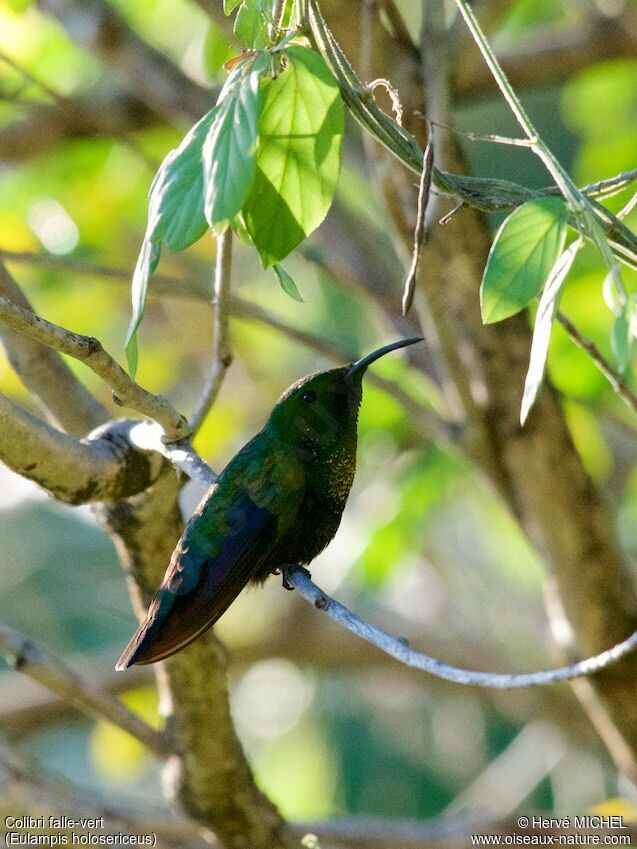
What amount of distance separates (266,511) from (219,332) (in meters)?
0.39

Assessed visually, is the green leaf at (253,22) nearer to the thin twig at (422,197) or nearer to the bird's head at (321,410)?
the thin twig at (422,197)

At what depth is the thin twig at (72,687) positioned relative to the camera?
280cm

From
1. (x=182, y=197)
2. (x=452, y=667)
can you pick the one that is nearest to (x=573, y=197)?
(x=182, y=197)

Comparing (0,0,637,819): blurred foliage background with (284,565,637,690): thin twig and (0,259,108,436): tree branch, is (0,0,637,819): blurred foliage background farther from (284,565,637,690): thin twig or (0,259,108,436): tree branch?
(284,565,637,690): thin twig

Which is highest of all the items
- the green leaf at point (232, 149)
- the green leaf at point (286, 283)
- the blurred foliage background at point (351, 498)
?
the green leaf at point (232, 149)

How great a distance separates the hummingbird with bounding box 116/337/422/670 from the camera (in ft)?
6.89

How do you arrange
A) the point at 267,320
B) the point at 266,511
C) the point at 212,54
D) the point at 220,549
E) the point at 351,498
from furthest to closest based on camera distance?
1. the point at 351,498
2. the point at 212,54
3. the point at 267,320
4. the point at 266,511
5. the point at 220,549

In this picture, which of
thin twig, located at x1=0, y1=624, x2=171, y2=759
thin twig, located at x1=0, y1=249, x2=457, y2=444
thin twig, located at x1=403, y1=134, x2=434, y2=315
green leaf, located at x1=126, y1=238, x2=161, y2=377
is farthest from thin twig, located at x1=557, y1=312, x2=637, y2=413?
thin twig, located at x1=0, y1=624, x2=171, y2=759

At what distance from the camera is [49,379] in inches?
100

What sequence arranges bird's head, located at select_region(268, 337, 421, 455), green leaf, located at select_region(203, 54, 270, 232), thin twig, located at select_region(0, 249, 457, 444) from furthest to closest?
1. thin twig, located at select_region(0, 249, 457, 444)
2. bird's head, located at select_region(268, 337, 421, 455)
3. green leaf, located at select_region(203, 54, 270, 232)

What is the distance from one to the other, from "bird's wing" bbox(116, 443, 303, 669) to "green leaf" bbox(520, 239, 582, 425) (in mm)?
892

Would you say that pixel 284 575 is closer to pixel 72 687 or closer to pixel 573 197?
pixel 72 687

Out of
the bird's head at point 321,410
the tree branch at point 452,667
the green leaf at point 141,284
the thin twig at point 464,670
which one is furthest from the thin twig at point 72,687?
the green leaf at point 141,284

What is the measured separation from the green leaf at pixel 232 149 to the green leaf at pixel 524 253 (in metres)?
0.35
